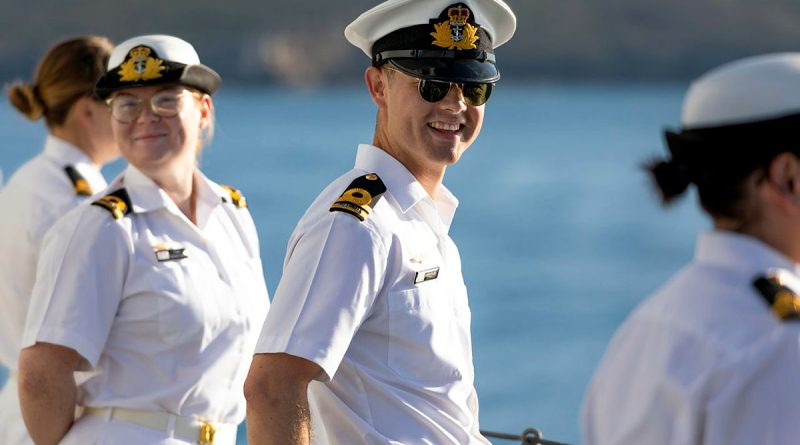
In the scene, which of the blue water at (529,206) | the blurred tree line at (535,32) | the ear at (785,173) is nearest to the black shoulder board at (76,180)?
the ear at (785,173)

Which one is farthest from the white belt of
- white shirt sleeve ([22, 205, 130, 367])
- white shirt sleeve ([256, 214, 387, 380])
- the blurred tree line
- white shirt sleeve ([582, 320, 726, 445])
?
the blurred tree line

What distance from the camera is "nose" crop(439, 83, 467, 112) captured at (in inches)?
101

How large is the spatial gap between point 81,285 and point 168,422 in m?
0.33

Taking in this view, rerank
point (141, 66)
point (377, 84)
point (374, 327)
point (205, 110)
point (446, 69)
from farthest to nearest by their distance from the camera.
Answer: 1. point (205, 110)
2. point (141, 66)
3. point (377, 84)
4. point (446, 69)
5. point (374, 327)

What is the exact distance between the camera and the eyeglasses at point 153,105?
3.06 meters

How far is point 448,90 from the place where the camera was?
256 cm

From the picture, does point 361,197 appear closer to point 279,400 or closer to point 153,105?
point 279,400

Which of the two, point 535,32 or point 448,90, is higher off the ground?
point 535,32

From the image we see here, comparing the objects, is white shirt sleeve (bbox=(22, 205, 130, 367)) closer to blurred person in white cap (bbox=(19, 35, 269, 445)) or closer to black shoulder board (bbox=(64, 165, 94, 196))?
blurred person in white cap (bbox=(19, 35, 269, 445))

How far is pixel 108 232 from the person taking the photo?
2883mm

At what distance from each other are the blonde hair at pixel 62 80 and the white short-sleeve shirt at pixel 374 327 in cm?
132

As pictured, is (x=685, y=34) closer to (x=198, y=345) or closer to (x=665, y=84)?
(x=665, y=84)

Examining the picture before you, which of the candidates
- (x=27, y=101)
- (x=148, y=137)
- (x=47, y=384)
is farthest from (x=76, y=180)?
(x=47, y=384)

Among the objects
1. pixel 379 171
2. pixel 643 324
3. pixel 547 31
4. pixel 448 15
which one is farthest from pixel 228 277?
pixel 547 31
